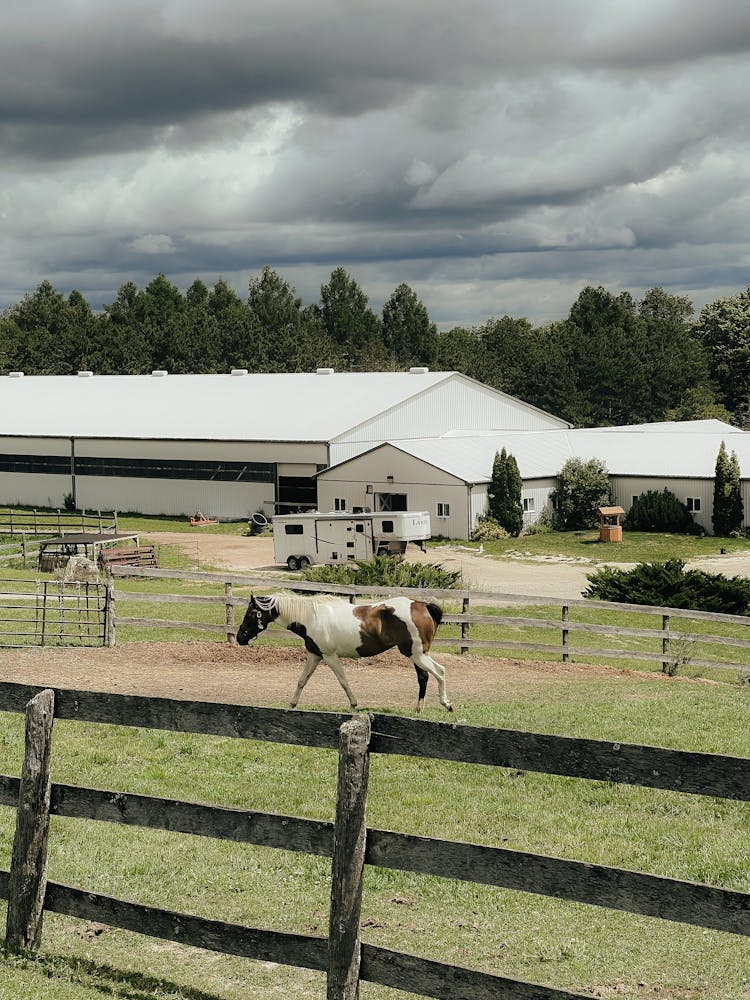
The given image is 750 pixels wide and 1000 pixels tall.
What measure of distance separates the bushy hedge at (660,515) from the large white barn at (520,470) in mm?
404

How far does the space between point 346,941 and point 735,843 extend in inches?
171

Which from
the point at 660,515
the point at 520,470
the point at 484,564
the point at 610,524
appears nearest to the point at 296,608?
the point at 484,564

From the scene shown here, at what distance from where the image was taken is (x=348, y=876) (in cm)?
574

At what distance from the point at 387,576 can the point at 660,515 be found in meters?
28.4

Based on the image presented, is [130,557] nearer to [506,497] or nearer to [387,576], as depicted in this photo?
[387,576]

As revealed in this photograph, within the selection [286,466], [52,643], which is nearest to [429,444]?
[286,466]

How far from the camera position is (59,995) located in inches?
240

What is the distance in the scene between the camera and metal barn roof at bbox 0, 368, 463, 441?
62719mm

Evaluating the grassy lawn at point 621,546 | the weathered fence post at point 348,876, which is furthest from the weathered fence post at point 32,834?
the grassy lawn at point 621,546

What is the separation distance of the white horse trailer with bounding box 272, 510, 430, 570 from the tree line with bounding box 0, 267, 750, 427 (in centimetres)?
5063

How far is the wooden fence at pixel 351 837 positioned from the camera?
5.30 metres

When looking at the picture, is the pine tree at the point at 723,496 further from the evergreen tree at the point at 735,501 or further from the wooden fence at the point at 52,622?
the wooden fence at the point at 52,622

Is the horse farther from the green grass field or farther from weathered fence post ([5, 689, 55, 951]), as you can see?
weathered fence post ([5, 689, 55, 951])

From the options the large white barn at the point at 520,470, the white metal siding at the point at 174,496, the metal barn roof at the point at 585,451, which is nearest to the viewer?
the large white barn at the point at 520,470
